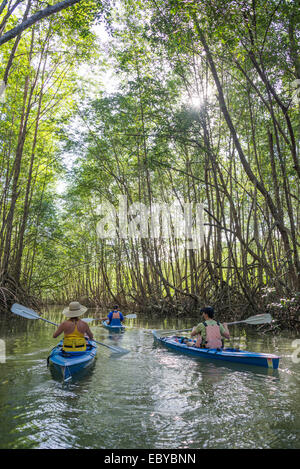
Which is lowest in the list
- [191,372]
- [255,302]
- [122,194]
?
[191,372]

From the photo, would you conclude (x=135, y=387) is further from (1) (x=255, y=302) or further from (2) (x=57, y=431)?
(1) (x=255, y=302)

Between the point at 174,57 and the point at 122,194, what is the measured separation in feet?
25.8

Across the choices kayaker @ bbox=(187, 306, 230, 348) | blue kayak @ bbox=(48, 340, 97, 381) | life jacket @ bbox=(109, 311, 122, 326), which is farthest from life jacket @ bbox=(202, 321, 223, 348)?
life jacket @ bbox=(109, 311, 122, 326)

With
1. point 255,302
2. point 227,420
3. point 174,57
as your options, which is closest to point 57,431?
point 227,420

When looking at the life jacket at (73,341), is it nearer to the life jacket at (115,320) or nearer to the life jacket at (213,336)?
the life jacket at (213,336)

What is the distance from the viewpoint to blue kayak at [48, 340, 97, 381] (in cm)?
451

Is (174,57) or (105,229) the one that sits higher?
(174,57)

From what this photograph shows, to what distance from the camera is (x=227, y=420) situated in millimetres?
3203

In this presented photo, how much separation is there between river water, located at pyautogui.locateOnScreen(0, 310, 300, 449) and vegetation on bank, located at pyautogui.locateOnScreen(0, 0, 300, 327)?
10.5ft

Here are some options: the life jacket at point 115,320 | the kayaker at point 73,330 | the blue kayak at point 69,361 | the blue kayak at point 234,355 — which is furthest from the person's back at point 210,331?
the life jacket at point 115,320

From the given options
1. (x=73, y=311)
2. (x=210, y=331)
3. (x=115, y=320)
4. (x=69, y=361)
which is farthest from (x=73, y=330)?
(x=115, y=320)

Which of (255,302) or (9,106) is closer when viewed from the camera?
(255,302)

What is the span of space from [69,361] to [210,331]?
2541 mm

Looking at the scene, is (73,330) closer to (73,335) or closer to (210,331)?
(73,335)
